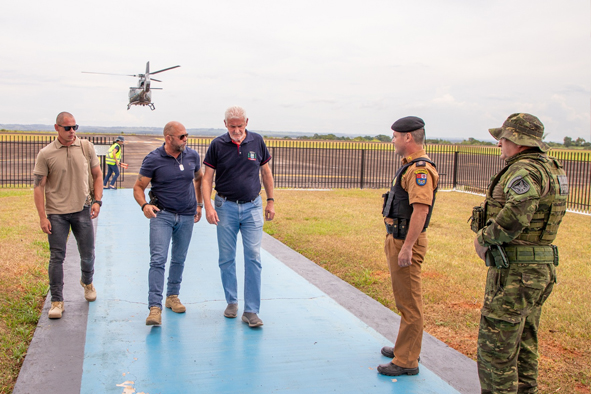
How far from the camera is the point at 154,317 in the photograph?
423 cm

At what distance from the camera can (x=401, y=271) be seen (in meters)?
3.44

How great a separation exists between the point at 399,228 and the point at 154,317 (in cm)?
232

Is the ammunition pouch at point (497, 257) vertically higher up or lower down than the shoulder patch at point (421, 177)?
lower down

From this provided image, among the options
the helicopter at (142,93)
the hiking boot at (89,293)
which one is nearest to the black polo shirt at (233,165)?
the hiking boot at (89,293)

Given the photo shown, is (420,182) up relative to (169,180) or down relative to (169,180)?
up

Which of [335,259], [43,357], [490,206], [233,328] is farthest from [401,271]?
[335,259]

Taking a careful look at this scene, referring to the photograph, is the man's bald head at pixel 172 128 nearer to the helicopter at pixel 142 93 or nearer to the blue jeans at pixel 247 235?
the blue jeans at pixel 247 235

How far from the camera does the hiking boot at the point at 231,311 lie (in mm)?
4555

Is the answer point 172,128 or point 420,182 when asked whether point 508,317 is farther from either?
point 172,128

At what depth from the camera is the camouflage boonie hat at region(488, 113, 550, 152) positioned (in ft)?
9.17

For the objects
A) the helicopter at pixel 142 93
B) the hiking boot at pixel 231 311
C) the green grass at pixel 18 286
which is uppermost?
the helicopter at pixel 142 93

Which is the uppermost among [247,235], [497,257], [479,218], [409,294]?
[479,218]

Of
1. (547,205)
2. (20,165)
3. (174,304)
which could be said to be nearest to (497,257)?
(547,205)

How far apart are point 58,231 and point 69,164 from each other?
0.64 meters
